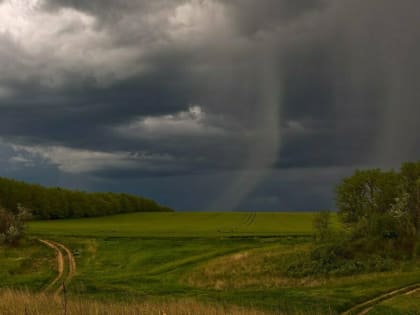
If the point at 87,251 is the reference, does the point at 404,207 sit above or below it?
above

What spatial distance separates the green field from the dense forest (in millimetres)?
42039

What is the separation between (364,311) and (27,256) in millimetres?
48271

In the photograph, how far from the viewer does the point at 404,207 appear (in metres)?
53.7

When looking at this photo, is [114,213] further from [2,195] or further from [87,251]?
[87,251]

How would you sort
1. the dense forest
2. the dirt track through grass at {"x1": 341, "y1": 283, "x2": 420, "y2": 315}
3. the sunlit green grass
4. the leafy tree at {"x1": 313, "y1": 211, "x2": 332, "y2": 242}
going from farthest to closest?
the dense forest, the sunlit green grass, the leafy tree at {"x1": 313, "y1": 211, "x2": 332, "y2": 242}, the dirt track through grass at {"x1": 341, "y1": 283, "x2": 420, "y2": 315}

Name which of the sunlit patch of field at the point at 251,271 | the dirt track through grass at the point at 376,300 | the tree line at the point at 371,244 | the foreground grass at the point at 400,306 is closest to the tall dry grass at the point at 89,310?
the foreground grass at the point at 400,306

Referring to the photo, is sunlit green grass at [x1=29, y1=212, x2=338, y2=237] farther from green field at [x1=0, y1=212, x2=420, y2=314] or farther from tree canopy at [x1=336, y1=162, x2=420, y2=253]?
tree canopy at [x1=336, y1=162, x2=420, y2=253]

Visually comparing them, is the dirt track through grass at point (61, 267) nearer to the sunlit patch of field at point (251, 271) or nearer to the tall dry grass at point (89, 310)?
the sunlit patch of field at point (251, 271)

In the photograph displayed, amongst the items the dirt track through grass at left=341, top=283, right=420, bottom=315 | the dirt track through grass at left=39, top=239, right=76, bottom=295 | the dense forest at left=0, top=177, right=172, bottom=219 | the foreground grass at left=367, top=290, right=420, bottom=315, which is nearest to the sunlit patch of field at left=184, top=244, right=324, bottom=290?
the dirt track through grass at left=341, top=283, right=420, bottom=315

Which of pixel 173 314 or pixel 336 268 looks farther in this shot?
pixel 336 268

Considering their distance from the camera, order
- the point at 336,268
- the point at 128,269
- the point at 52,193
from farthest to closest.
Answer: the point at 52,193 → the point at 128,269 → the point at 336,268

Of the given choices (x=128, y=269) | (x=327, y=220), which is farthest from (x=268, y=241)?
(x=128, y=269)

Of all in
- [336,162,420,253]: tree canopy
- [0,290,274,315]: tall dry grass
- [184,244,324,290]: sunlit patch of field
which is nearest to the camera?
[0,290,274,315]: tall dry grass

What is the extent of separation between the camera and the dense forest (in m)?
128
